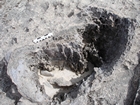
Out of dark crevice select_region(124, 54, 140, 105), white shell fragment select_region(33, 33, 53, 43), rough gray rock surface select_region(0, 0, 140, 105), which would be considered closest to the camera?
dark crevice select_region(124, 54, 140, 105)

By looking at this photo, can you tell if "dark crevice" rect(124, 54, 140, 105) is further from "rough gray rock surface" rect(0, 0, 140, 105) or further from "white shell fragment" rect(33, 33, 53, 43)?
"white shell fragment" rect(33, 33, 53, 43)

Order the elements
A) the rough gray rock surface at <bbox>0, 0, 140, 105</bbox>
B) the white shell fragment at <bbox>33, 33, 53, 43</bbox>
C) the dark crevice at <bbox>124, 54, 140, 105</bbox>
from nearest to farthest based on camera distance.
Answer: the dark crevice at <bbox>124, 54, 140, 105</bbox> → the rough gray rock surface at <bbox>0, 0, 140, 105</bbox> → the white shell fragment at <bbox>33, 33, 53, 43</bbox>

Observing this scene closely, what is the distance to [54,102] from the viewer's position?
246 centimetres

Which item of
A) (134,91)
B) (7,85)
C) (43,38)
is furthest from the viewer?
(43,38)

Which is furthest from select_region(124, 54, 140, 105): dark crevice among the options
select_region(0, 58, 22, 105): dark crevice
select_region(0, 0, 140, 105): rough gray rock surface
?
select_region(0, 58, 22, 105): dark crevice

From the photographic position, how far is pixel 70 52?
315 centimetres

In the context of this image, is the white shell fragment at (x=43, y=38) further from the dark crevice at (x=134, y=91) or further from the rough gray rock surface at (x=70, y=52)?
the dark crevice at (x=134, y=91)

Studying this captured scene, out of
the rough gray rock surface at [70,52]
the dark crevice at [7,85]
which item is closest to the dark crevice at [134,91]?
the rough gray rock surface at [70,52]

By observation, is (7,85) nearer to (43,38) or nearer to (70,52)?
(43,38)

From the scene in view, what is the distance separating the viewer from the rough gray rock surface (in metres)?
2.42

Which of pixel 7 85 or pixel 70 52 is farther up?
pixel 70 52

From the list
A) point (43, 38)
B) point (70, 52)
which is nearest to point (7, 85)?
point (43, 38)

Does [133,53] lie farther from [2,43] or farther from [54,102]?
[2,43]

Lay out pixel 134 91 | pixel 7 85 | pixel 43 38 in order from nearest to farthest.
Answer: pixel 134 91 → pixel 7 85 → pixel 43 38
